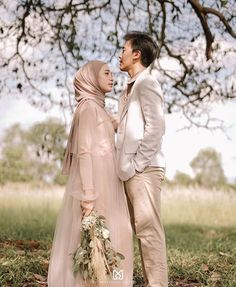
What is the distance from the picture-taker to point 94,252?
175 inches

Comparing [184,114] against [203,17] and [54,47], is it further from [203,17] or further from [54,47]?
[54,47]

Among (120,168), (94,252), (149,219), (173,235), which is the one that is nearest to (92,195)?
(120,168)

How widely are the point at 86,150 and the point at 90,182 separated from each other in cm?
23

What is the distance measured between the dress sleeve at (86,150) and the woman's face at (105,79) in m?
0.24

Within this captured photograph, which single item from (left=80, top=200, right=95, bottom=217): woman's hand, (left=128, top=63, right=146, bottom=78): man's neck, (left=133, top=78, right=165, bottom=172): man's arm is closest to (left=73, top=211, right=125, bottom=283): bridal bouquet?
(left=80, top=200, right=95, bottom=217): woman's hand

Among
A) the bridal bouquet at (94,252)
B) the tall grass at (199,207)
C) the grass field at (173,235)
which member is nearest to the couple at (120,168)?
the bridal bouquet at (94,252)

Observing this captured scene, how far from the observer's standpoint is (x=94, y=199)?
4.50m

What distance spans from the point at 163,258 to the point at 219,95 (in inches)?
191

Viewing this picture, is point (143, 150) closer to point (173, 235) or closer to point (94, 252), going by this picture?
point (94, 252)

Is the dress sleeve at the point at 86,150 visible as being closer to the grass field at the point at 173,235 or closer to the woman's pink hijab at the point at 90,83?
the woman's pink hijab at the point at 90,83

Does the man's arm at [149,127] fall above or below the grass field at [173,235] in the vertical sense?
above

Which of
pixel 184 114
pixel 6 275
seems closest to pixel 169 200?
pixel 184 114

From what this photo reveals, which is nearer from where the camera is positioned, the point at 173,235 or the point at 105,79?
the point at 105,79

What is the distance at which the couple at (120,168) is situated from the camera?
4.55 meters
